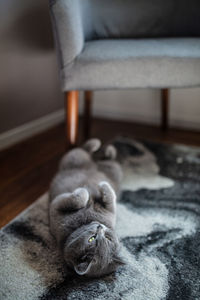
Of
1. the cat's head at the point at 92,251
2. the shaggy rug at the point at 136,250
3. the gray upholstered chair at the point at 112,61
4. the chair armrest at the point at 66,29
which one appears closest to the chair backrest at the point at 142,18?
the gray upholstered chair at the point at 112,61

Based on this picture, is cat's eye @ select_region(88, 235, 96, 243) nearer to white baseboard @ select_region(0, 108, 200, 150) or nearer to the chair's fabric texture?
the chair's fabric texture

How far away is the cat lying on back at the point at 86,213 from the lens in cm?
68

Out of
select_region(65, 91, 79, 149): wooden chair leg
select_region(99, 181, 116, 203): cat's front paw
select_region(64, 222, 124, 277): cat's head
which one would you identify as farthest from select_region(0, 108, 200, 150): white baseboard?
select_region(64, 222, 124, 277): cat's head

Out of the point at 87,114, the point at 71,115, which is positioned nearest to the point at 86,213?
the point at 71,115

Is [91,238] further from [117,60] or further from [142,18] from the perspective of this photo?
[142,18]

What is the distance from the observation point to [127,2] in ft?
4.50

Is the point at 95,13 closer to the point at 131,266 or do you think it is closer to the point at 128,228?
the point at 128,228

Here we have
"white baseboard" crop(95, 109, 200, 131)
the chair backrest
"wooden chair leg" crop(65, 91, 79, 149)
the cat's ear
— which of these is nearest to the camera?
the cat's ear

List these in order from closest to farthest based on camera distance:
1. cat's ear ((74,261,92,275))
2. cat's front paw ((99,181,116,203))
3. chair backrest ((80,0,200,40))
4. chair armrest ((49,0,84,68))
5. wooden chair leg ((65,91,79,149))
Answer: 1. cat's ear ((74,261,92,275))
2. cat's front paw ((99,181,116,203))
3. chair armrest ((49,0,84,68))
4. wooden chair leg ((65,91,79,149))
5. chair backrest ((80,0,200,40))

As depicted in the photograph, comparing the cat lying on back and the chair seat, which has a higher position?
the chair seat

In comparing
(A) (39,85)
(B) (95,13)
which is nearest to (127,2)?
(B) (95,13)

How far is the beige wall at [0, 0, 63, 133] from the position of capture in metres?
1.37

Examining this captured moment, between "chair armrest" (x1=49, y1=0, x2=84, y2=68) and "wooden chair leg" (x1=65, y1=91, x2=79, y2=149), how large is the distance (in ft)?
0.45

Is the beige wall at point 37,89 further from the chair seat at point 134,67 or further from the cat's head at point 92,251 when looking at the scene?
the cat's head at point 92,251
